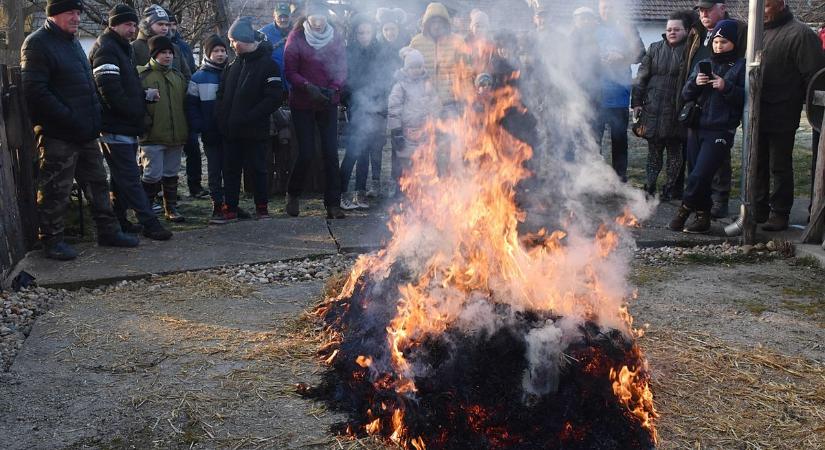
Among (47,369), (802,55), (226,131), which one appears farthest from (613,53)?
(47,369)

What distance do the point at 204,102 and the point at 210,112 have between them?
138 millimetres

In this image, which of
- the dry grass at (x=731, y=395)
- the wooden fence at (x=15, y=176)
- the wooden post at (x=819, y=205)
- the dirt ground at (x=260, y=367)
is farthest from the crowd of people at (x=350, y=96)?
the dry grass at (x=731, y=395)

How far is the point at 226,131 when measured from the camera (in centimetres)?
808

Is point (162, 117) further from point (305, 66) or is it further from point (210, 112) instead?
point (305, 66)

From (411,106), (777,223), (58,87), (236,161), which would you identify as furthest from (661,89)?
(58,87)

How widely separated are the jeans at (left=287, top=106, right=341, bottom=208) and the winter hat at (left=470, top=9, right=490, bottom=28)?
1.76 meters

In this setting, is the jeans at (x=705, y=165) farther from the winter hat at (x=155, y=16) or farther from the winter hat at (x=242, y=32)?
the winter hat at (x=155, y=16)

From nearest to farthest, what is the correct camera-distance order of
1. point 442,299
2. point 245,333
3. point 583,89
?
point 442,299 → point 245,333 → point 583,89

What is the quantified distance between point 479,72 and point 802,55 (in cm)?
319

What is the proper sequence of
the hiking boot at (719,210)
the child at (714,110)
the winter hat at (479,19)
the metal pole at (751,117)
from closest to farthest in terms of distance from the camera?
1. the metal pole at (751,117)
2. the child at (714,110)
3. the winter hat at (479,19)
4. the hiking boot at (719,210)

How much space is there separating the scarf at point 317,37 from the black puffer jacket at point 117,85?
177 cm

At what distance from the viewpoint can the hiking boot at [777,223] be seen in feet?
25.4

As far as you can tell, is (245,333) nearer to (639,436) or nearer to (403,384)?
(403,384)

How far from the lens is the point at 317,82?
8.13 m
